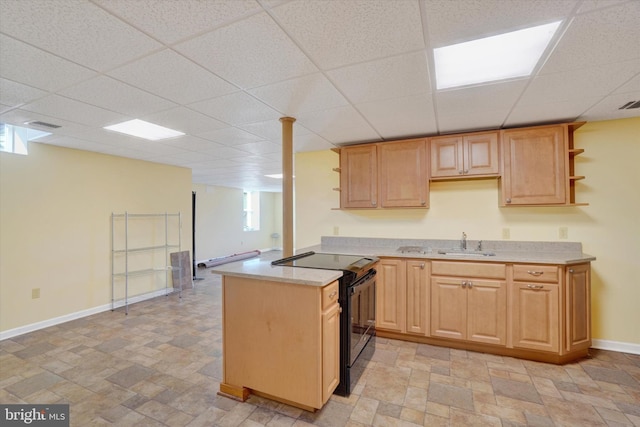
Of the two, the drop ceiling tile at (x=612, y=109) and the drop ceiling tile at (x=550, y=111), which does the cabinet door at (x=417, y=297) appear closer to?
the drop ceiling tile at (x=550, y=111)

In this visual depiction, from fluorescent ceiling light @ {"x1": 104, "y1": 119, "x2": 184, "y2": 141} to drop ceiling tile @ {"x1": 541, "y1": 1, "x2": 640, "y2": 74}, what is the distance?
3287mm

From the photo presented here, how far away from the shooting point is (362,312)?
2.44m

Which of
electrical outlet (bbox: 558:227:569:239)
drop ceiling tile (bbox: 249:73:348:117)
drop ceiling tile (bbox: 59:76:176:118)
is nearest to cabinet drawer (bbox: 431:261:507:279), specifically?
electrical outlet (bbox: 558:227:569:239)

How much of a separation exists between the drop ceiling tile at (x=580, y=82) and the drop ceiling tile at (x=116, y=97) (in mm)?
2809

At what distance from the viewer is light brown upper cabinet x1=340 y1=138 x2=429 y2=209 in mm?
3242

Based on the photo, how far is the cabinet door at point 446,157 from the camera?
3082 millimetres

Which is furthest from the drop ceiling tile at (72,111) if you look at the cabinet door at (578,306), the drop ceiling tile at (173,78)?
the cabinet door at (578,306)

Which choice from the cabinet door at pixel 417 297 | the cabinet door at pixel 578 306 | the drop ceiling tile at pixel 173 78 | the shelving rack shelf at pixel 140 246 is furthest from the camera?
the shelving rack shelf at pixel 140 246

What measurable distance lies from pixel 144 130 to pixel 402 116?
2.75 meters

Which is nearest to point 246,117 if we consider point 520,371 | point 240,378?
point 240,378

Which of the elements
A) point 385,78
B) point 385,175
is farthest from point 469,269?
point 385,78

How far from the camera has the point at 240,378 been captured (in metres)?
2.06

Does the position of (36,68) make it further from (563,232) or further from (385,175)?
(563,232)

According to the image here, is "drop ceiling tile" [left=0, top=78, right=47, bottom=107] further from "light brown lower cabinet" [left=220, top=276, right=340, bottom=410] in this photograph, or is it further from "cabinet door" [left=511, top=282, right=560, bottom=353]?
"cabinet door" [left=511, top=282, right=560, bottom=353]
